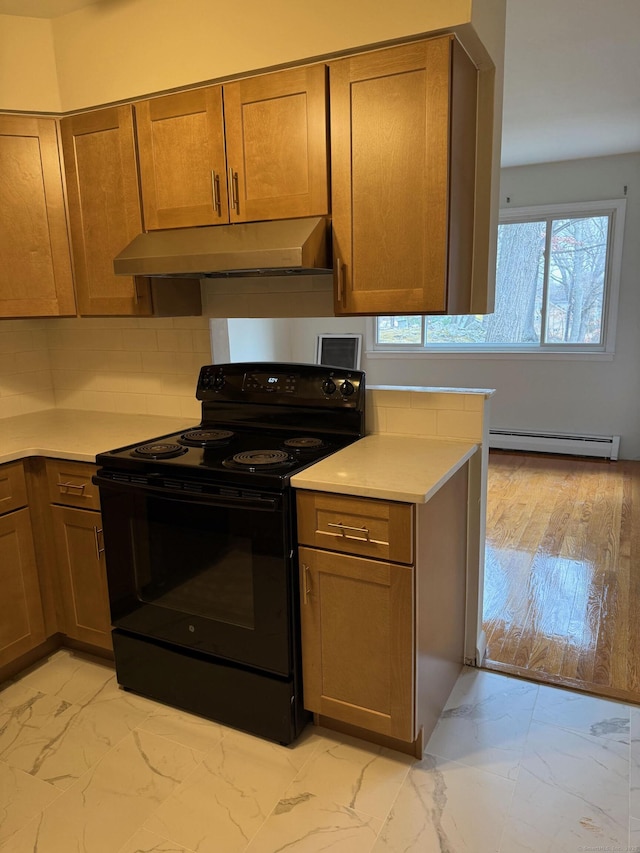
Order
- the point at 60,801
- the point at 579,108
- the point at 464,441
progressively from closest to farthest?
the point at 60,801 → the point at 464,441 → the point at 579,108

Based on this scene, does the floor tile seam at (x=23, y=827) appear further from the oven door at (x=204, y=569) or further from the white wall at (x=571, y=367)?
the white wall at (x=571, y=367)

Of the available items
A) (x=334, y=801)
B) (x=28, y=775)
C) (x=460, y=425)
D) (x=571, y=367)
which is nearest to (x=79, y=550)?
(x=28, y=775)

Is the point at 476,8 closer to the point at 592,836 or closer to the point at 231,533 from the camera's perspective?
the point at 231,533

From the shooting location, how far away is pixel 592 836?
155cm

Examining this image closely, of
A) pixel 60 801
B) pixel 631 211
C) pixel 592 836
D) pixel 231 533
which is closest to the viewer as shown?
pixel 592 836

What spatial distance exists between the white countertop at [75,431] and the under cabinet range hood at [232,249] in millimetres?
642

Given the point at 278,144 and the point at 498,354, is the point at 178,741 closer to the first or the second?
the point at 278,144

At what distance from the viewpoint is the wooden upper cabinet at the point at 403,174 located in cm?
169

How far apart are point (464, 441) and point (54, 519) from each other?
5.14ft

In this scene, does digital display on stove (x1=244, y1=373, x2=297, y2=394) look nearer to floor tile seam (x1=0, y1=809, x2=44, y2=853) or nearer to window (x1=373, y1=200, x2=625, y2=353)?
floor tile seam (x1=0, y1=809, x2=44, y2=853)

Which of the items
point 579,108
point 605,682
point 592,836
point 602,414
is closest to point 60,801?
point 592,836

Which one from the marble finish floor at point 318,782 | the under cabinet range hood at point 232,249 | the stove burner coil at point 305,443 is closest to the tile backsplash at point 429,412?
the stove burner coil at point 305,443

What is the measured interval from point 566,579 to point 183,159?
2655 millimetres

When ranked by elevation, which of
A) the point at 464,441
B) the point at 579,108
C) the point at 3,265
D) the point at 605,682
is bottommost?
the point at 605,682
